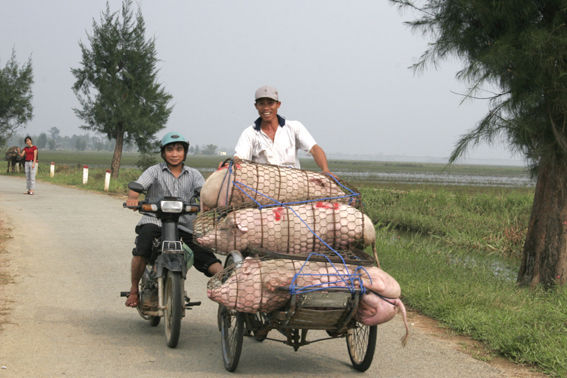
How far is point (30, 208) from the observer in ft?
53.4

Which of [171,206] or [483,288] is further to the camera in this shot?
[483,288]

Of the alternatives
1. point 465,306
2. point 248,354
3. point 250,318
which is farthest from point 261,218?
point 465,306

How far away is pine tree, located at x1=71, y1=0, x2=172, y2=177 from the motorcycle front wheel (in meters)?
26.5

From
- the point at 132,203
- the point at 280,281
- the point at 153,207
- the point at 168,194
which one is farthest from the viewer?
the point at 168,194

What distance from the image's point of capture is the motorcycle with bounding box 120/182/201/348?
17.0 ft

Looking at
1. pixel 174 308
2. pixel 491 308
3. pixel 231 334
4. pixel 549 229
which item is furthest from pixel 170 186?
pixel 549 229

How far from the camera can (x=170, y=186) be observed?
5883 millimetres

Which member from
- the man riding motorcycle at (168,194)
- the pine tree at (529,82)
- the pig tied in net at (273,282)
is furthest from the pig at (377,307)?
the pine tree at (529,82)

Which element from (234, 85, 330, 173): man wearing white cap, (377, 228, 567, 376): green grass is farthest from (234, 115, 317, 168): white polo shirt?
(377, 228, 567, 376): green grass

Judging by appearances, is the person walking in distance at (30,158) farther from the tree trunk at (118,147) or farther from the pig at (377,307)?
the pig at (377,307)

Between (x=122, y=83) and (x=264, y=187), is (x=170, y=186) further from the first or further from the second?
(x=122, y=83)

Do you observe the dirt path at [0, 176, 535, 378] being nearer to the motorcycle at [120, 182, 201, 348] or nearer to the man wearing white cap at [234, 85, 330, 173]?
the motorcycle at [120, 182, 201, 348]

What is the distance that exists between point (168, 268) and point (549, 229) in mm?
5525

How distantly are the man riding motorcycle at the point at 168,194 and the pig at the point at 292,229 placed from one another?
0.97 metres
